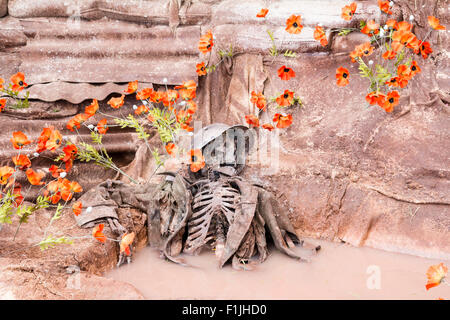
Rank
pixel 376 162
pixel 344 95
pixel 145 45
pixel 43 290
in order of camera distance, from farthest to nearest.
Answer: pixel 145 45
pixel 344 95
pixel 376 162
pixel 43 290

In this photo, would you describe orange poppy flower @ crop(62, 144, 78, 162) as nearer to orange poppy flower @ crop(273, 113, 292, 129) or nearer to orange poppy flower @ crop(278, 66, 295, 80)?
orange poppy flower @ crop(273, 113, 292, 129)

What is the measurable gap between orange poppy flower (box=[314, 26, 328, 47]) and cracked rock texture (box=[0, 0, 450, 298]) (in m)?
0.21

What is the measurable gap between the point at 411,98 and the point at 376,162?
1.60 ft

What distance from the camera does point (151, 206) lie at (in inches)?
112

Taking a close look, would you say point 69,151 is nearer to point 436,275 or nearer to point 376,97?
point 376,97

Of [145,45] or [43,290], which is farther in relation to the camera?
[145,45]

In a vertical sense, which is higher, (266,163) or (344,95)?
(344,95)

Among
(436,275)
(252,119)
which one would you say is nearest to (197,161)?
(252,119)

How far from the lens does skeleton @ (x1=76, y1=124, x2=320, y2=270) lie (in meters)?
2.63

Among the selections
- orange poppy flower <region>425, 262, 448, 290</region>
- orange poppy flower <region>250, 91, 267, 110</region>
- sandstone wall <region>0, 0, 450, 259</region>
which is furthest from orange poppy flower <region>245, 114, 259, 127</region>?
orange poppy flower <region>425, 262, 448, 290</region>

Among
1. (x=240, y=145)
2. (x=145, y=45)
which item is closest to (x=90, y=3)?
(x=145, y=45)

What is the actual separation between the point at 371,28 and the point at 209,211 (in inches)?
59.0

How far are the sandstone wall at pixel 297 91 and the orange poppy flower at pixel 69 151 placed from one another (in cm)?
53
